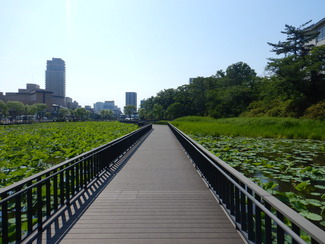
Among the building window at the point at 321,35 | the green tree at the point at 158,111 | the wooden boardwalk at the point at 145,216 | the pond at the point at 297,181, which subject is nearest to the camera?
the wooden boardwalk at the point at 145,216

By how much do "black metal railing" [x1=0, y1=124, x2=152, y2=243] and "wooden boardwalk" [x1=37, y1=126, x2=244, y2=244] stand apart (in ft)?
0.73

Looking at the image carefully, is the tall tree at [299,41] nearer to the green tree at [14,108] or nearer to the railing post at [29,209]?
the railing post at [29,209]

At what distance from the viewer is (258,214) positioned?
9.09 feet

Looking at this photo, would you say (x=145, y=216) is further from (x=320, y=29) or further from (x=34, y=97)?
(x=34, y=97)

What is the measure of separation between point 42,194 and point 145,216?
82.0 inches

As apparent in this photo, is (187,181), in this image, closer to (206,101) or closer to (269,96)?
(269,96)

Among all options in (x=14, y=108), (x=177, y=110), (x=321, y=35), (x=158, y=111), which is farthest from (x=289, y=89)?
(x=14, y=108)

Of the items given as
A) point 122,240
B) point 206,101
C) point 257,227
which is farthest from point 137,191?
point 206,101

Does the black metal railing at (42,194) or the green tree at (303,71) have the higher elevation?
the green tree at (303,71)

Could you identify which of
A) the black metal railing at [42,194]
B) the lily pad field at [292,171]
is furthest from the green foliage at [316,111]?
the black metal railing at [42,194]

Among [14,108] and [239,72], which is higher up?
[239,72]

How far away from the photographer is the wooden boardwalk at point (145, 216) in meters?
3.30

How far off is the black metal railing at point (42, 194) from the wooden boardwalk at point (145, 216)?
0.22 meters

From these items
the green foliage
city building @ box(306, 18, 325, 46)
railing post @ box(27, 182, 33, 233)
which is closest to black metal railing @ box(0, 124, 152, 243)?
railing post @ box(27, 182, 33, 233)
